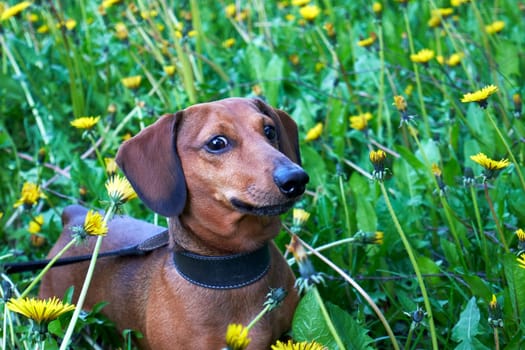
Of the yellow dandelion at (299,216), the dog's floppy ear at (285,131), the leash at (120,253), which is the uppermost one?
the dog's floppy ear at (285,131)

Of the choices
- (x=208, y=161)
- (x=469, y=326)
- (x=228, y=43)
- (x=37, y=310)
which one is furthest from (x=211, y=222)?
(x=228, y=43)

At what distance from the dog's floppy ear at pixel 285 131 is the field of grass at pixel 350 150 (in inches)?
9.6

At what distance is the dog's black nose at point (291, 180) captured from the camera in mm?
2275

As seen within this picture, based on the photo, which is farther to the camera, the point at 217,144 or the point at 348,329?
the point at 217,144

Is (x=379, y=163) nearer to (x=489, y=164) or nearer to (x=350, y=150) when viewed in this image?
(x=489, y=164)

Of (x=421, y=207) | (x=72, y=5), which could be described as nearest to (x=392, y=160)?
(x=421, y=207)

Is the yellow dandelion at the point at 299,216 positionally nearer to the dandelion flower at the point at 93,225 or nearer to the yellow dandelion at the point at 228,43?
the dandelion flower at the point at 93,225

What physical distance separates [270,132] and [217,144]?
203 mm

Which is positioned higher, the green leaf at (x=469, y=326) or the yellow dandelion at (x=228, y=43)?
the green leaf at (x=469, y=326)

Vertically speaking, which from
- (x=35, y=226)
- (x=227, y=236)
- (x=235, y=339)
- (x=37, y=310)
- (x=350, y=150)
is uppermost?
(x=235, y=339)

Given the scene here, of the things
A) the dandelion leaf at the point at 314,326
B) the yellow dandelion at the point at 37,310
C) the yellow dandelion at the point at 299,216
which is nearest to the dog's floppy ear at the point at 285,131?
the yellow dandelion at the point at 299,216

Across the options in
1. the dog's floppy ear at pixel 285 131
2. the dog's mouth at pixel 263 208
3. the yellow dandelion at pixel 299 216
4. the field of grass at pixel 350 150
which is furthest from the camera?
the yellow dandelion at pixel 299 216

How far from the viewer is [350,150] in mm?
4305

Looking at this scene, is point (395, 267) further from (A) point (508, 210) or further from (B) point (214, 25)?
(B) point (214, 25)
